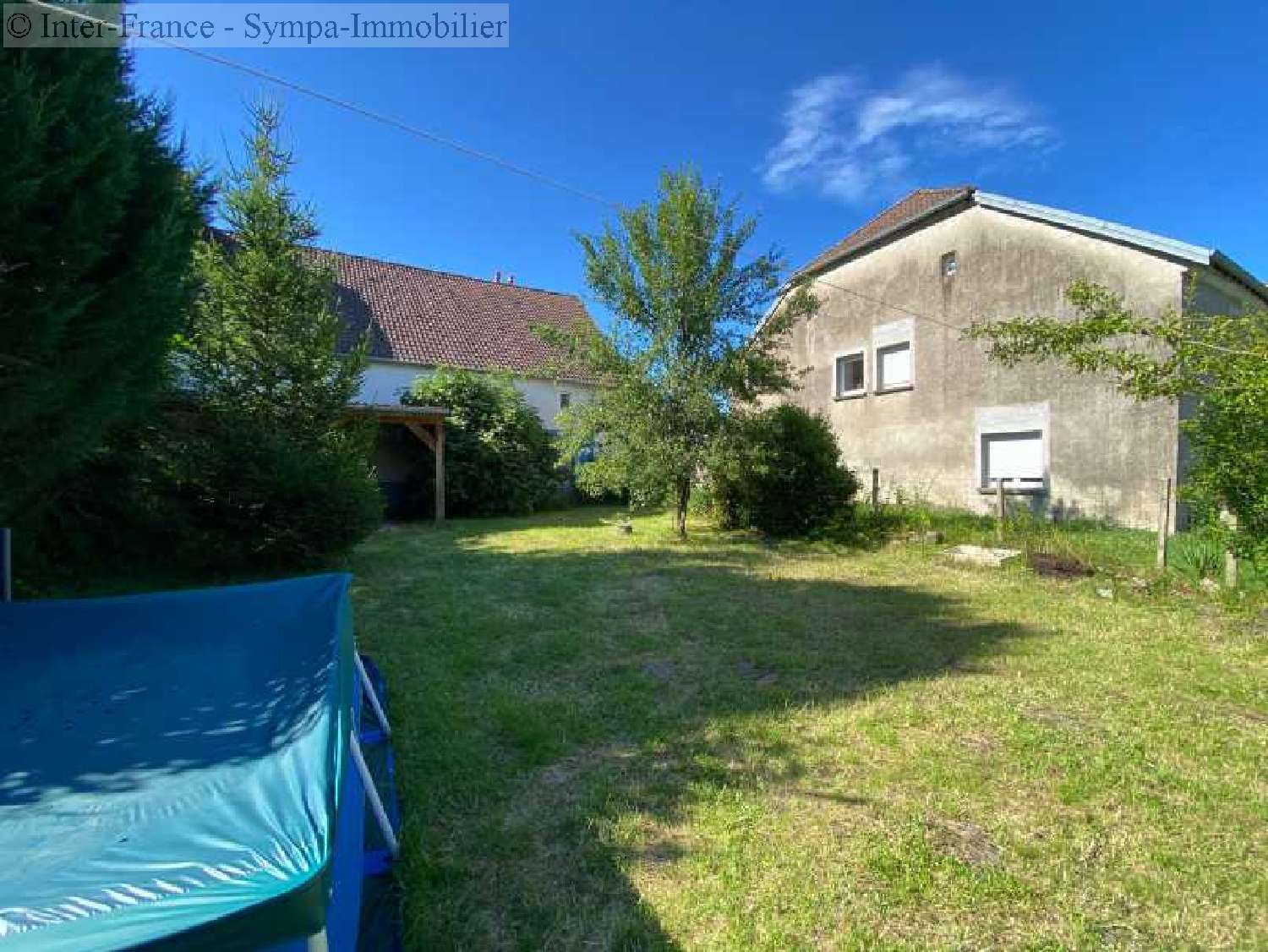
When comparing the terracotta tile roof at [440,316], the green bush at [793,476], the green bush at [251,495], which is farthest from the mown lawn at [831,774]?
the terracotta tile roof at [440,316]

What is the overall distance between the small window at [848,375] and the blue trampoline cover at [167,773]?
1276 cm

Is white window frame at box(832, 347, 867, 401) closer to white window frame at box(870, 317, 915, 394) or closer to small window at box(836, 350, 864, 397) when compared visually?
small window at box(836, 350, 864, 397)

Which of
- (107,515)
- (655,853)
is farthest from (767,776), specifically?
(107,515)

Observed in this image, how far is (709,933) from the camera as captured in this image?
6.06 ft

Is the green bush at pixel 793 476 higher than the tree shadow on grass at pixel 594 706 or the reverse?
higher

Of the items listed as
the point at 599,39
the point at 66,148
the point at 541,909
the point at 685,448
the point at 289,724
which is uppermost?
the point at 599,39

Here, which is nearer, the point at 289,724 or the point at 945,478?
the point at 289,724

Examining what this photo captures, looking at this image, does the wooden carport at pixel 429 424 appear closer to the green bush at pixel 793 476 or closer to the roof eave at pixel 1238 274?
the green bush at pixel 793 476

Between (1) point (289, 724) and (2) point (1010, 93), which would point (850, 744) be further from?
(2) point (1010, 93)

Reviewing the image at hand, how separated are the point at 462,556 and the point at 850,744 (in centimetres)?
670

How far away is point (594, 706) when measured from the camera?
3562mm

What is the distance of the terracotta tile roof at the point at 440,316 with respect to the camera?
1577 cm

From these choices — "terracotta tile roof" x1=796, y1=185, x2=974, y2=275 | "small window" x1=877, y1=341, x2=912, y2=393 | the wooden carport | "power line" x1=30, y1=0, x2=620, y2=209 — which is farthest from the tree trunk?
"terracotta tile roof" x1=796, y1=185, x2=974, y2=275

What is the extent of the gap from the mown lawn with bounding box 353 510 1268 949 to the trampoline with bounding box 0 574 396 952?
0.61m
